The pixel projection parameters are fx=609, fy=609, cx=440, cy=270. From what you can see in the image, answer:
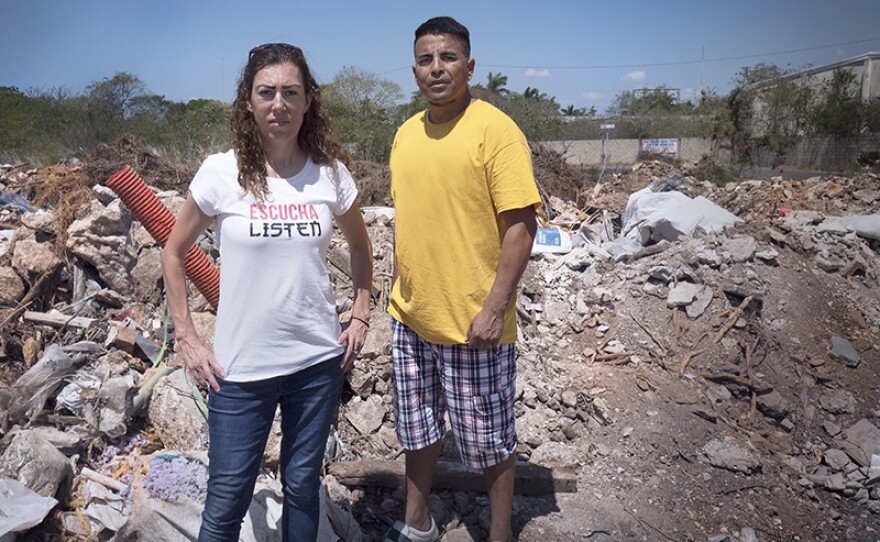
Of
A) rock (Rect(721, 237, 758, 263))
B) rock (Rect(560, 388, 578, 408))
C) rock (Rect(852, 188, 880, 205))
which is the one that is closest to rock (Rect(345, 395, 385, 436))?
rock (Rect(560, 388, 578, 408))

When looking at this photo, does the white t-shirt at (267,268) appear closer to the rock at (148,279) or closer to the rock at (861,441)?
the rock at (148,279)

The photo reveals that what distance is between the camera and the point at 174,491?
2.50 metres

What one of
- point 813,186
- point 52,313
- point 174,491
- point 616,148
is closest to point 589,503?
point 174,491

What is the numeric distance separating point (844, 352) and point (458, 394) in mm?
3687

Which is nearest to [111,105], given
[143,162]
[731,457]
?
[143,162]

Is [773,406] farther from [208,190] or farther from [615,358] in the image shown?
[208,190]

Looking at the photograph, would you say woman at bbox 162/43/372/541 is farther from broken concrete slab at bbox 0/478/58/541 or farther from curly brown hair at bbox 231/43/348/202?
broken concrete slab at bbox 0/478/58/541

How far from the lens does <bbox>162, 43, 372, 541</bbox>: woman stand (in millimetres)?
1791

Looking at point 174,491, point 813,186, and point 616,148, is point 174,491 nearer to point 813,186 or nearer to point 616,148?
point 813,186

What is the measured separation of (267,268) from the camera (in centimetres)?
179

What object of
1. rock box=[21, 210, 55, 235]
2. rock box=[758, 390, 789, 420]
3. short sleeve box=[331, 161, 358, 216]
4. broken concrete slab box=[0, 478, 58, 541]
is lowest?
rock box=[758, 390, 789, 420]

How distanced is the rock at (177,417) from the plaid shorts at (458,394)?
1.16 meters

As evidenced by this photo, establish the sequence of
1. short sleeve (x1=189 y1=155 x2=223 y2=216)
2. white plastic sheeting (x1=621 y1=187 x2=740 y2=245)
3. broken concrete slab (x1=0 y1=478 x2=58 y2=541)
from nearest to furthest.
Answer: short sleeve (x1=189 y1=155 x2=223 y2=216)
broken concrete slab (x1=0 y1=478 x2=58 y2=541)
white plastic sheeting (x1=621 y1=187 x2=740 y2=245)

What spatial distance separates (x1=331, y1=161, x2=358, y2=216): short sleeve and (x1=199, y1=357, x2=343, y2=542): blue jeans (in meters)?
0.49
